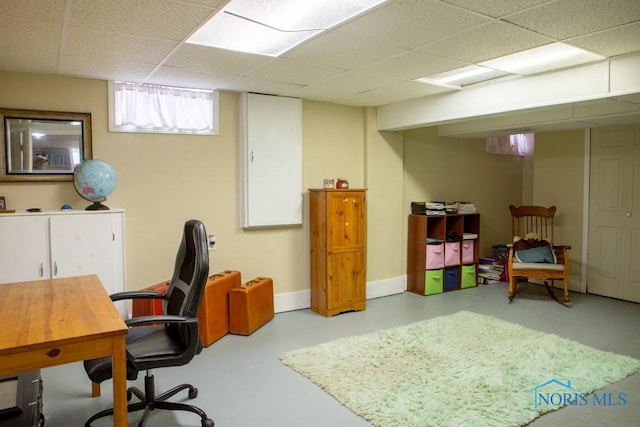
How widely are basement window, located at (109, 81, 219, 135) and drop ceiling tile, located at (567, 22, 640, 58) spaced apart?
3.12 m

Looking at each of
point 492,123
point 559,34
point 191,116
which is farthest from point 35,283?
point 492,123

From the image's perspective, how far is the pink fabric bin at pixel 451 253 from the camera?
18.6 ft

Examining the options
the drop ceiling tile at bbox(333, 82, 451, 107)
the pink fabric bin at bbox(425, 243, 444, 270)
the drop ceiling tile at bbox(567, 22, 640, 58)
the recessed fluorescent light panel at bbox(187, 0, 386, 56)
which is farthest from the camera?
the pink fabric bin at bbox(425, 243, 444, 270)

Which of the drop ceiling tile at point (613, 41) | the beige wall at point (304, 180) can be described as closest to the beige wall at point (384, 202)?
the beige wall at point (304, 180)

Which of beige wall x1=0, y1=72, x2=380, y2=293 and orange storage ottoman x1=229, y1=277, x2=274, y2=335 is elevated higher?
beige wall x1=0, y1=72, x2=380, y2=293

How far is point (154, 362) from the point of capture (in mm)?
2252

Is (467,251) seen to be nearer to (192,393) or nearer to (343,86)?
(343,86)

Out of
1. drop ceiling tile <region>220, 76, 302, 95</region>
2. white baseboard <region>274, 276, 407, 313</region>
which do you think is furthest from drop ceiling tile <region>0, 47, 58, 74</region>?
white baseboard <region>274, 276, 407, 313</region>

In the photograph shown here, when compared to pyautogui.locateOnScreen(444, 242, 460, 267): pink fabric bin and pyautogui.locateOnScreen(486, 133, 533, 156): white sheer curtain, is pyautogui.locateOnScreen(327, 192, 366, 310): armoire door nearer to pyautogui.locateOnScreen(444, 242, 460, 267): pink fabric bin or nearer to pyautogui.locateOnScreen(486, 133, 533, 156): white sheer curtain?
pyautogui.locateOnScreen(444, 242, 460, 267): pink fabric bin

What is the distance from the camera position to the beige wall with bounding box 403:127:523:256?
5.88m

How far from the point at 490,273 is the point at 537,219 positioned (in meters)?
1.03

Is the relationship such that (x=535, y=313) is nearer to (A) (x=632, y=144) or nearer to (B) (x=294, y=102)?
(A) (x=632, y=144)

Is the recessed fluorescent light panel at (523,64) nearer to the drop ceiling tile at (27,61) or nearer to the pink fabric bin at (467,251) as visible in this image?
the pink fabric bin at (467,251)

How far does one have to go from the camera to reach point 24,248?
10.7 ft
